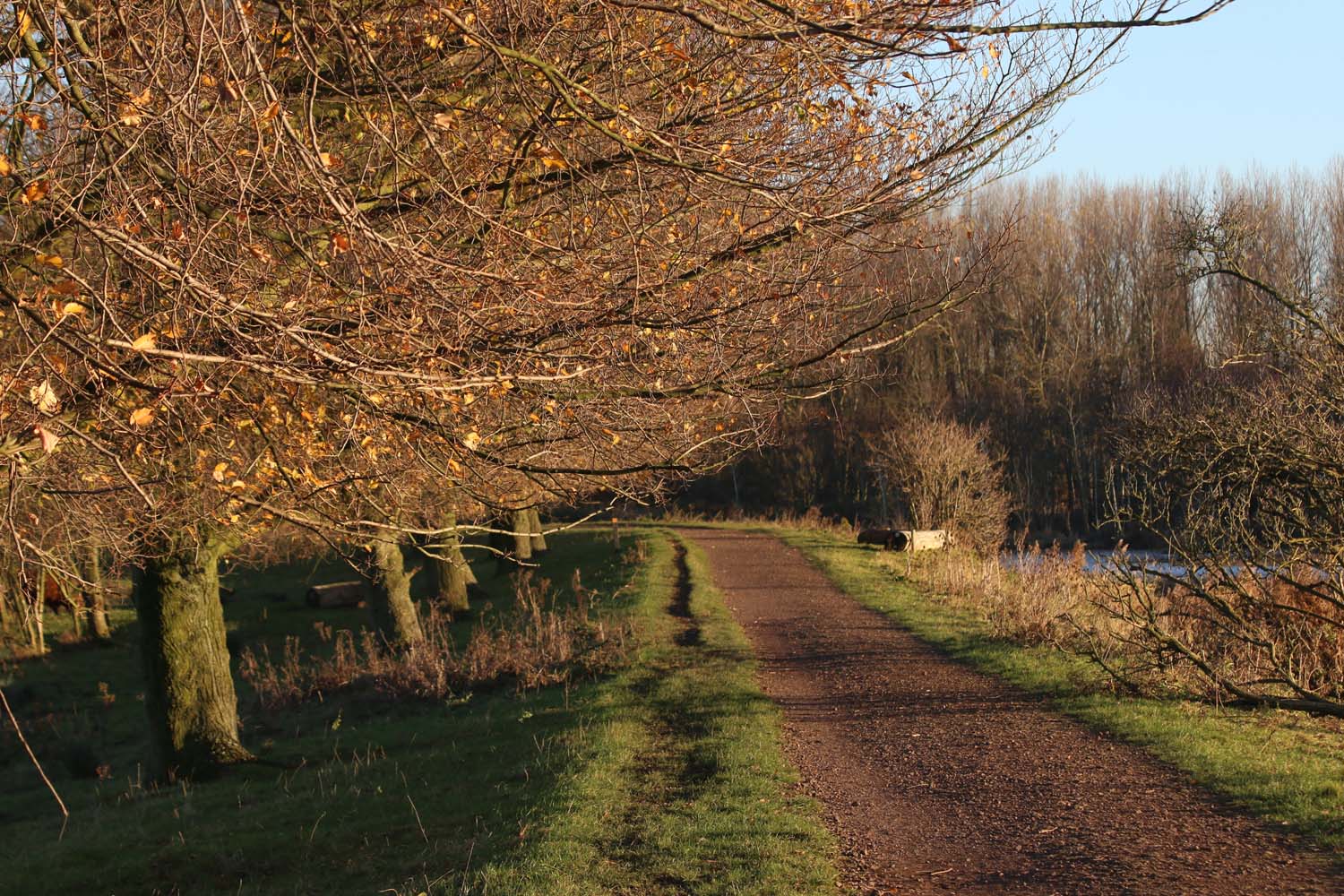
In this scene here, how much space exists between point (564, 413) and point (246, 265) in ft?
6.31

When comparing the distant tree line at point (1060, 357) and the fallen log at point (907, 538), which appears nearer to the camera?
the fallen log at point (907, 538)

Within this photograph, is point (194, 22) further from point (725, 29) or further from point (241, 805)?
point (241, 805)

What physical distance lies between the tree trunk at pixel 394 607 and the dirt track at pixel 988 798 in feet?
25.7

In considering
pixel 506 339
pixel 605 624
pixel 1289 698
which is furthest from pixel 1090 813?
pixel 605 624

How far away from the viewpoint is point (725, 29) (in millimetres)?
4410

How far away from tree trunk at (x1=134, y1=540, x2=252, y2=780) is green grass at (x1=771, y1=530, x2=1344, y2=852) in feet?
28.0

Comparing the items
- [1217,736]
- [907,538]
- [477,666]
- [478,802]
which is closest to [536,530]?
[907,538]

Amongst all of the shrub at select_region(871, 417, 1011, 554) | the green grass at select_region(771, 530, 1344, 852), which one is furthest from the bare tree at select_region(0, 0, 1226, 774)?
the shrub at select_region(871, 417, 1011, 554)

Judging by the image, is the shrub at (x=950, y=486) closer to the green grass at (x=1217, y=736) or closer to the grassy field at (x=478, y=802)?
the grassy field at (x=478, y=802)

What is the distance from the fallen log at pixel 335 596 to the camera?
28.9m

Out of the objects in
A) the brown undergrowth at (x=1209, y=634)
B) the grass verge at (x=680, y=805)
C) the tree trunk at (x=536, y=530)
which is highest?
the tree trunk at (x=536, y=530)

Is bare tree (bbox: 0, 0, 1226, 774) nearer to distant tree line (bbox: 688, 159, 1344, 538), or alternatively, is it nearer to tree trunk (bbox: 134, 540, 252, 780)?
tree trunk (bbox: 134, 540, 252, 780)

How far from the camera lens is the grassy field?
6660mm


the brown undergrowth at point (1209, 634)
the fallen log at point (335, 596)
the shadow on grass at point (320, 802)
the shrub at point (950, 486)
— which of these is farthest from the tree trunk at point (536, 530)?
the brown undergrowth at point (1209, 634)
